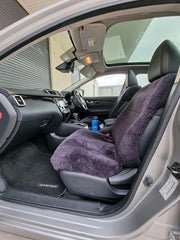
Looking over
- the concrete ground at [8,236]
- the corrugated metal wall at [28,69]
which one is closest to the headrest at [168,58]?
the concrete ground at [8,236]

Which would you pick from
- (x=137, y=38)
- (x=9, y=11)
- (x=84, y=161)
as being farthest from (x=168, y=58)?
(x=9, y=11)

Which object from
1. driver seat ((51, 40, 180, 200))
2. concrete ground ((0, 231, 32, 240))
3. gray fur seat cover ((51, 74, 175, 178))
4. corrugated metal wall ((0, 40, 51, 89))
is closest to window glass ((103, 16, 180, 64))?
driver seat ((51, 40, 180, 200))

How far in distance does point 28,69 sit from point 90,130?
1.93 m

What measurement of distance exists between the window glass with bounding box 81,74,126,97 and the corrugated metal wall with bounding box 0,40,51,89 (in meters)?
0.97

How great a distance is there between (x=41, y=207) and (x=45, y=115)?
65cm

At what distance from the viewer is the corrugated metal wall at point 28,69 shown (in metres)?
1.97

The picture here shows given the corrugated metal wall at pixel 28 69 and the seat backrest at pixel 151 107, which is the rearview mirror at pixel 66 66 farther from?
the seat backrest at pixel 151 107

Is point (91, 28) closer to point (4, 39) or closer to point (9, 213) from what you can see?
point (4, 39)

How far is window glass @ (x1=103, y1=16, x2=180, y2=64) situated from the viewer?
1.41 metres

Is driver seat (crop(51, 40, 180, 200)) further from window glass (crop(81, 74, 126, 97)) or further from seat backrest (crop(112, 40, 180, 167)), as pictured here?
window glass (crop(81, 74, 126, 97))

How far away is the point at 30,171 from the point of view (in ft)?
3.45

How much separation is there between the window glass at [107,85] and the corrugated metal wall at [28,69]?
97 centimetres

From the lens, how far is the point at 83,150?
770 millimetres

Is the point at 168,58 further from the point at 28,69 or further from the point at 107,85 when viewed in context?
the point at 28,69
